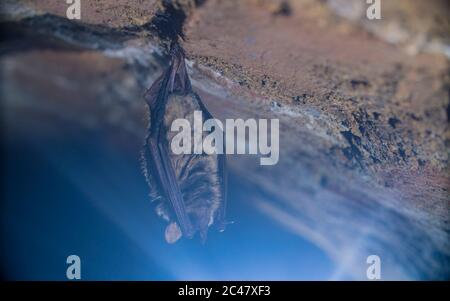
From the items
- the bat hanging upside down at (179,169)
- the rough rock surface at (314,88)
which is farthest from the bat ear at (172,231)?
the rough rock surface at (314,88)

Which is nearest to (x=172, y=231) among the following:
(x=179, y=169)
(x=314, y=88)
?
(x=179, y=169)

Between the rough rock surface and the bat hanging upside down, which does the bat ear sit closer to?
the bat hanging upside down

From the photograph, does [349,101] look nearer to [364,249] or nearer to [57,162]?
[364,249]

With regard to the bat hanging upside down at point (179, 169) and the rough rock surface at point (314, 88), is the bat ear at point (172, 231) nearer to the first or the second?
the bat hanging upside down at point (179, 169)

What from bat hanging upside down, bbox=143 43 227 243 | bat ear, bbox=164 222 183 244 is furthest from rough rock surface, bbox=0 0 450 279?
bat ear, bbox=164 222 183 244

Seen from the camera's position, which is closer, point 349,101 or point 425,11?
point 425,11

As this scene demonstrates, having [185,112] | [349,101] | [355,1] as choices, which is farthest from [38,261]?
[355,1]
